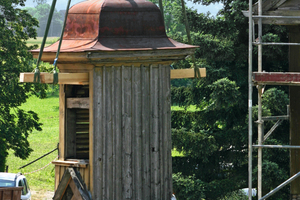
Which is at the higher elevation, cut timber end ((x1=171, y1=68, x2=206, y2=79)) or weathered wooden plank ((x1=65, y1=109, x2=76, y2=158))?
cut timber end ((x1=171, y1=68, x2=206, y2=79))

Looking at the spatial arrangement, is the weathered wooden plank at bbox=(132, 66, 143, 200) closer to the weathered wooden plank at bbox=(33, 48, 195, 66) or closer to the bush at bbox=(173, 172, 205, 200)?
the weathered wooden plank at bbox=(33, 48, 195, 66)

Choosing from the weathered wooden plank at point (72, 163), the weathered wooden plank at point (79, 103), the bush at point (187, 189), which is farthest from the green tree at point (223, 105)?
the weathered wooden plank at point (72, 163)

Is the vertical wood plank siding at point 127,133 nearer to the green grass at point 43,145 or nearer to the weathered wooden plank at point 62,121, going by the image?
the weathered wooden plank at point 62,121

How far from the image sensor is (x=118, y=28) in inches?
197

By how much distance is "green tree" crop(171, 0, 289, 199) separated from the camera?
12.5 m

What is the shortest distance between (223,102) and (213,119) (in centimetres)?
129

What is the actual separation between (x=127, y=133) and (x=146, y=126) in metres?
0.19

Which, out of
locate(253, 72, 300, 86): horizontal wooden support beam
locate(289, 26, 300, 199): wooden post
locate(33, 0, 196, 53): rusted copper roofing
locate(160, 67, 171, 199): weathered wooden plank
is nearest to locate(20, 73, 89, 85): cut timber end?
locate(33, 0, 196, 53): rusted copper roofing

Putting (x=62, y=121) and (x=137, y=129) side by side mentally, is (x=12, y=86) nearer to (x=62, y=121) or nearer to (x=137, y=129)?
(x=62, y=121)

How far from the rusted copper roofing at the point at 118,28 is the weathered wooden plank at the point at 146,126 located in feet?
0.94

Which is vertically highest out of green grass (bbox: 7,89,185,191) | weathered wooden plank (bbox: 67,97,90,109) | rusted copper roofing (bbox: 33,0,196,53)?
rusted copper roofing (bbox: 33,0,196,53)

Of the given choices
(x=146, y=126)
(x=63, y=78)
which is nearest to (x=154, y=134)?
(x=146, y=126)

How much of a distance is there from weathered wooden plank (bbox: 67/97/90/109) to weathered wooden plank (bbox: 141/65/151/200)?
574 mm

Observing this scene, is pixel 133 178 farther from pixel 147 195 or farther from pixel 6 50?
pixel 6 50
